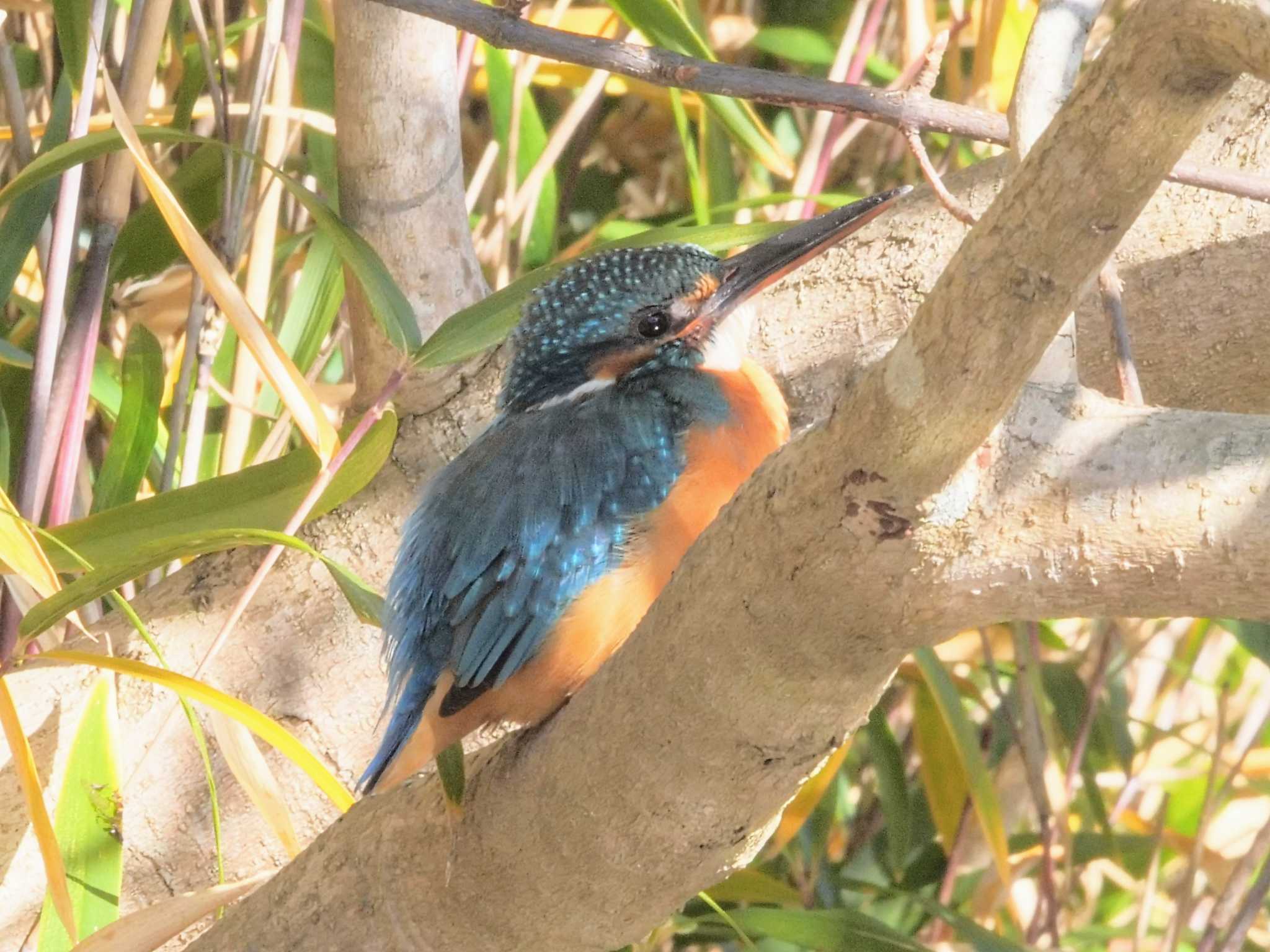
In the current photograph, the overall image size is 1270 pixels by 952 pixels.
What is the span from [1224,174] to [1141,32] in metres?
0.54

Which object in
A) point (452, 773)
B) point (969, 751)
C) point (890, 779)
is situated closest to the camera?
point (452, 773)

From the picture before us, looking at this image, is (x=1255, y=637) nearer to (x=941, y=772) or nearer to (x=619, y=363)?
(x=941, y=772)

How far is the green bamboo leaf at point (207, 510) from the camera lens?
1.62 meters

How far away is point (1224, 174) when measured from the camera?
116 centimetres

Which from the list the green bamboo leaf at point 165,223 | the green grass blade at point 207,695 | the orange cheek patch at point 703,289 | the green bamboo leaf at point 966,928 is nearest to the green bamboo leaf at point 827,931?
the green bamboo leaf at point 966,928

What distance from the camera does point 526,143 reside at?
2.22 metres

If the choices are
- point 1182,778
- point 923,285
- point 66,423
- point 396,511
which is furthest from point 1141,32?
point 1182,778

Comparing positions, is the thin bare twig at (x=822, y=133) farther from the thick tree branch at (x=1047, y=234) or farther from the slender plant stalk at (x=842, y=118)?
the thick tree branch at (x=1047, y=234)

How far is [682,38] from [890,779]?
1289mm

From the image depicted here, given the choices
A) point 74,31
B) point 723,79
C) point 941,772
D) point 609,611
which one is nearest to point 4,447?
point 74,31

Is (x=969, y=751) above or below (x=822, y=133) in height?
below

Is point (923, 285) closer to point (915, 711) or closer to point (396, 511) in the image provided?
point (396, 511)

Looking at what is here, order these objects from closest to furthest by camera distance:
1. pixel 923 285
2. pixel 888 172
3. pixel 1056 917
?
pixel 923 285
pixel 1056 917
pixel 888 172

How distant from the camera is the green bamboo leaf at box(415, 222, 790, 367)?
161cm
